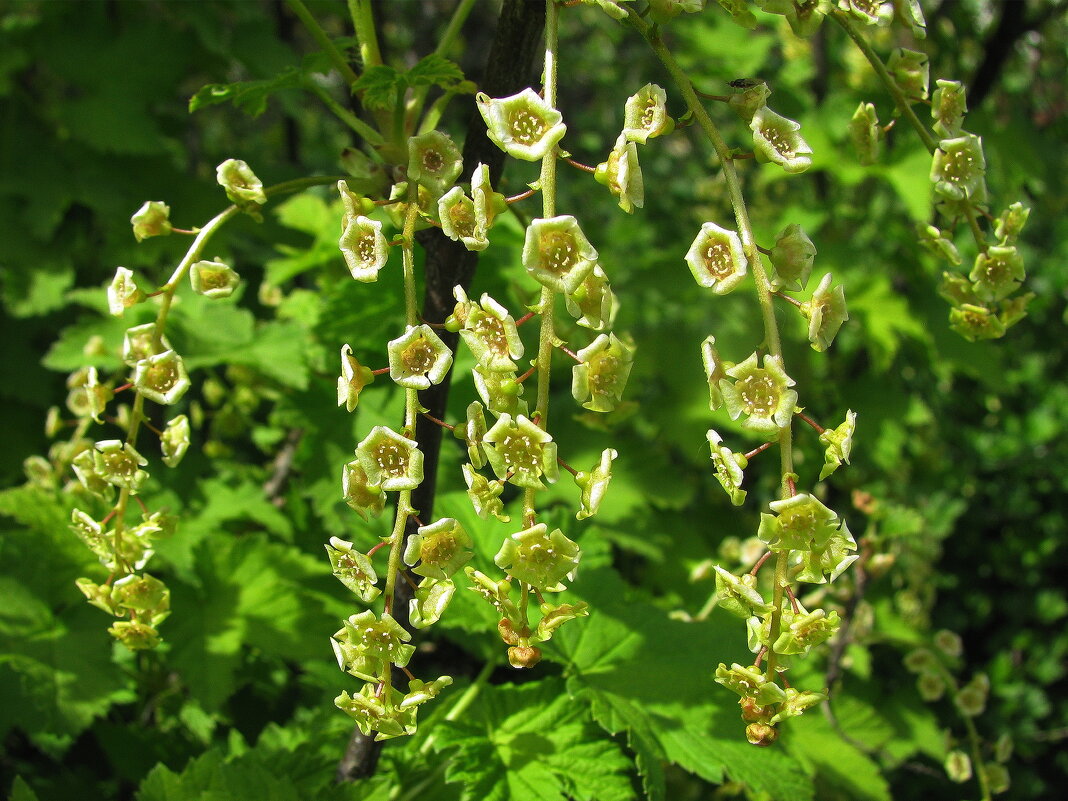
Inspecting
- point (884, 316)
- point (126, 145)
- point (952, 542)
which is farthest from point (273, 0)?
point (952, 542)

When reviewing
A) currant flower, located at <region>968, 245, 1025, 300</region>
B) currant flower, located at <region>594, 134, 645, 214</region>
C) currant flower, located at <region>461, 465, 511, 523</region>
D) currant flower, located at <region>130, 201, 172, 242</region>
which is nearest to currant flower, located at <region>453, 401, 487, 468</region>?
currant flower, located at <region>461, 465, 511, 523</region>

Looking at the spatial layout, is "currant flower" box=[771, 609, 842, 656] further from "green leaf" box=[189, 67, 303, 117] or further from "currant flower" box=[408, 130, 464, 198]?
"green leaf" box=[189, 67, 303, 117]

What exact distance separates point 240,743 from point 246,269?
1555mm

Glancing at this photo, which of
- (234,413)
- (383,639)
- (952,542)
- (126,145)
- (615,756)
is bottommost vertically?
(952,542)

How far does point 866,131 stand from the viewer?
105 centimetres

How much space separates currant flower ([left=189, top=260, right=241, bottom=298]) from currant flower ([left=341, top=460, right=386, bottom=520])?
267mm

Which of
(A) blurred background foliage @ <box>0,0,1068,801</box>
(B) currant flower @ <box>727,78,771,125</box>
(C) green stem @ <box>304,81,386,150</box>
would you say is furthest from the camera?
(A) blurred background foliage @ <box>0,0,1068,801</box>

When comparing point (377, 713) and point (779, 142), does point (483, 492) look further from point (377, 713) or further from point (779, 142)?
point (779, 142)

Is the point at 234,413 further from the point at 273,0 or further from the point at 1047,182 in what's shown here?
the point at 1047,182

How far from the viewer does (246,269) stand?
2.77 m

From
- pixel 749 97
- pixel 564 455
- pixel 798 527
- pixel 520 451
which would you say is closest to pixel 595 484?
pixel 520 451

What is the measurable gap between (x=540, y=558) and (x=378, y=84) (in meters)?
0.56

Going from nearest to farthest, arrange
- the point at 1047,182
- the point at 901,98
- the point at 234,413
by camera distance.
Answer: the point at 901,98, the point at 234,413, the point at 1047,182

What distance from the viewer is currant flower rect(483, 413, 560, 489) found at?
801mm
